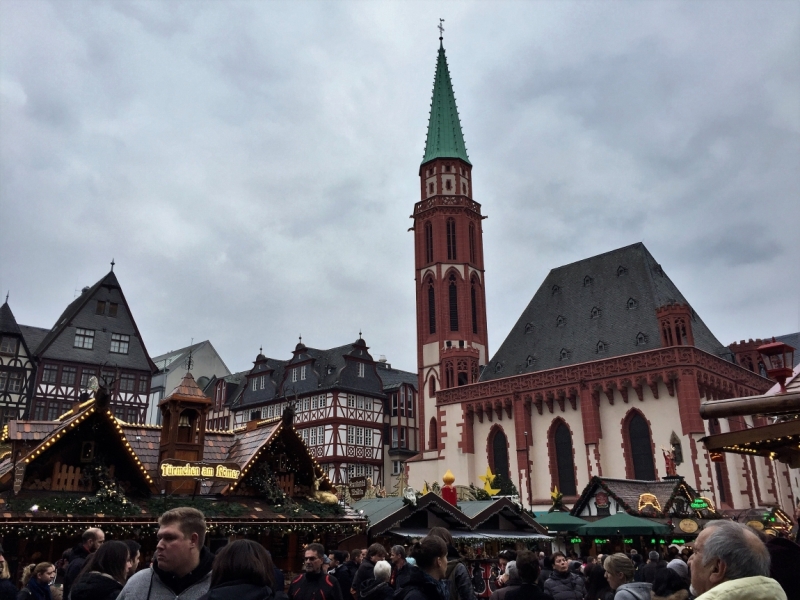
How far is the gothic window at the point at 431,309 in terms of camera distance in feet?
163

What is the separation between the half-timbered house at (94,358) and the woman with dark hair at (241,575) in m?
38.7

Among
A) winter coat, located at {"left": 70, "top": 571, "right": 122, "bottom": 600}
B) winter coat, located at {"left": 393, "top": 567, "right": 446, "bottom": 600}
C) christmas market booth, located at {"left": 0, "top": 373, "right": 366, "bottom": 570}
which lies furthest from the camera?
christmas market booth, located at {"left": 0, "top": 373, "right": 366, "bottom": 570}

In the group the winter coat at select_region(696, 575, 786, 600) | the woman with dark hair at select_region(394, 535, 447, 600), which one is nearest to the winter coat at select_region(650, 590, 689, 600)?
the woman with dark hair at select_region(394, 535, 447, 600)

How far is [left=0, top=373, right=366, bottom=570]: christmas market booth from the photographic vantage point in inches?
532

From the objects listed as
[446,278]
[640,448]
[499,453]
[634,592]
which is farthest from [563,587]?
[446,278]

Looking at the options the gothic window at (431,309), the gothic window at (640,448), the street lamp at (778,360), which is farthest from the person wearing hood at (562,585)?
the gothic window at (431,309)

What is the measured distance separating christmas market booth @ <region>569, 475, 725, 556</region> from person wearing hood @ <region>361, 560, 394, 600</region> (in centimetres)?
1591

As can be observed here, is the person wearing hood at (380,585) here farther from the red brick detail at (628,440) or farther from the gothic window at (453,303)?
the gothic window at (453,303)

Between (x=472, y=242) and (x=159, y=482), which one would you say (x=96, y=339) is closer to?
(x=472, y=242)

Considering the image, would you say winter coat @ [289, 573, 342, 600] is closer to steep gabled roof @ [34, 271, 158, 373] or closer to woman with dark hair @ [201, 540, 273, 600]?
woman with dark hair @ [201, 540, 273, 600]

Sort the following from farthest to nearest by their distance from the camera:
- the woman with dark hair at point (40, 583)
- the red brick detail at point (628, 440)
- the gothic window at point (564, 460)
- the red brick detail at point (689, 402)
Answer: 1. the gothic window at point (564, 460)
2. the red brick detail at point (628, 440)
3. the red brick detail at point (689, 402)
4. the woman with dark hair at point (40, 583)

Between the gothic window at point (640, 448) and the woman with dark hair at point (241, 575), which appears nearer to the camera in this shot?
the woman with dark hair at point (241, 575)

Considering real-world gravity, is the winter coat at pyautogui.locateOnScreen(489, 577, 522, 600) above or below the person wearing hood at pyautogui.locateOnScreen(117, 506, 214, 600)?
below

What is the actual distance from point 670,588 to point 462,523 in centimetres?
1546
